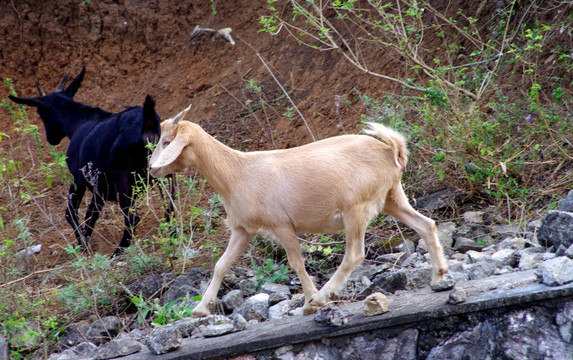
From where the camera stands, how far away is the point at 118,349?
Result: 4.80 metres

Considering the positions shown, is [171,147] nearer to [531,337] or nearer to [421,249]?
[421,249]

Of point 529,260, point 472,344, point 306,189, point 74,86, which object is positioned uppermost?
point 306,189

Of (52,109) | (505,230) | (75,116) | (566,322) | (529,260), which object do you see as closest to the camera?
(566,322)

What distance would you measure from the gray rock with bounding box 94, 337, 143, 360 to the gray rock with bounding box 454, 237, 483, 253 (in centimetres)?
274

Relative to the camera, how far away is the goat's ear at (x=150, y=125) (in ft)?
24.8

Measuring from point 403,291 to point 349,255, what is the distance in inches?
21.3

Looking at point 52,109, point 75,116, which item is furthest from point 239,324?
point 52,109

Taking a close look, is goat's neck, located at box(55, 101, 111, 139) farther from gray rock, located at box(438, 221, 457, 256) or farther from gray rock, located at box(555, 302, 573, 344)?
gray rock, located at box(555, 302, 573, 344)

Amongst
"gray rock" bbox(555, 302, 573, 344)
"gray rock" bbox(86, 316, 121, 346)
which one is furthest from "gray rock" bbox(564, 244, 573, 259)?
"gray rock" bbox(86, 316, 121, 346)

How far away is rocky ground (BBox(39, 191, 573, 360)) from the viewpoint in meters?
4.04

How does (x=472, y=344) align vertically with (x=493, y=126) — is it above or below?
below

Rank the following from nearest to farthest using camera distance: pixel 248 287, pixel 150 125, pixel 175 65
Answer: pixel 248 287, pixel 150 125, pixel 175 65

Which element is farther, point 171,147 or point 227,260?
point 227,260

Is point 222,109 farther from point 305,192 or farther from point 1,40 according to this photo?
point 305,192
